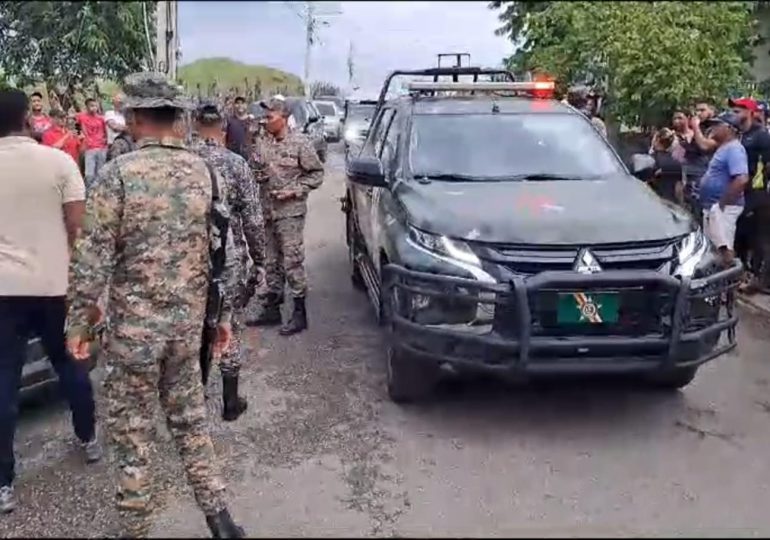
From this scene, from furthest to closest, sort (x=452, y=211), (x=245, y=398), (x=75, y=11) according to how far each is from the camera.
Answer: (x=245, y=398) < (x=452, y=211) < (x=75, y=11)

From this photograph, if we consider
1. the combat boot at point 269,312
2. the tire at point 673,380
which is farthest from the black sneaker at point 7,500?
the tire at point 673,380

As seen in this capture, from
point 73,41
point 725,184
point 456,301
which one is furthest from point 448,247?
point 725,184

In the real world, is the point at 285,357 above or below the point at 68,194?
below

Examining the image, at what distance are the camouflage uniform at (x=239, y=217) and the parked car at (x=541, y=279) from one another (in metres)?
0.74

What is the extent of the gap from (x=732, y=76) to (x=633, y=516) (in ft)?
23.3

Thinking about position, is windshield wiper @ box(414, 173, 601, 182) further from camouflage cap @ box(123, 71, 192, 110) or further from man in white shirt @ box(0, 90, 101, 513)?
camouflage cap @ box(123, 71, 192, 110)

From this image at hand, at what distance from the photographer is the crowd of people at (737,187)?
7.47 metres

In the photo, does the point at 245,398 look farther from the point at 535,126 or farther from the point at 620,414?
the point at 535,126

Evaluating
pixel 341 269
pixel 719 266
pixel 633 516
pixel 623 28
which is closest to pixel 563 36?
pixel 623 28

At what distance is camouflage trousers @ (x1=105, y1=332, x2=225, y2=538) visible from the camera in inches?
131

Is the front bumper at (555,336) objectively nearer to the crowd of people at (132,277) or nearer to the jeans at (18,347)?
the crowd of people at (132,277)

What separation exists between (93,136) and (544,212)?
12.0 ft

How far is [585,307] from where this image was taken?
460cm

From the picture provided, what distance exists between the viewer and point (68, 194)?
407 cm
